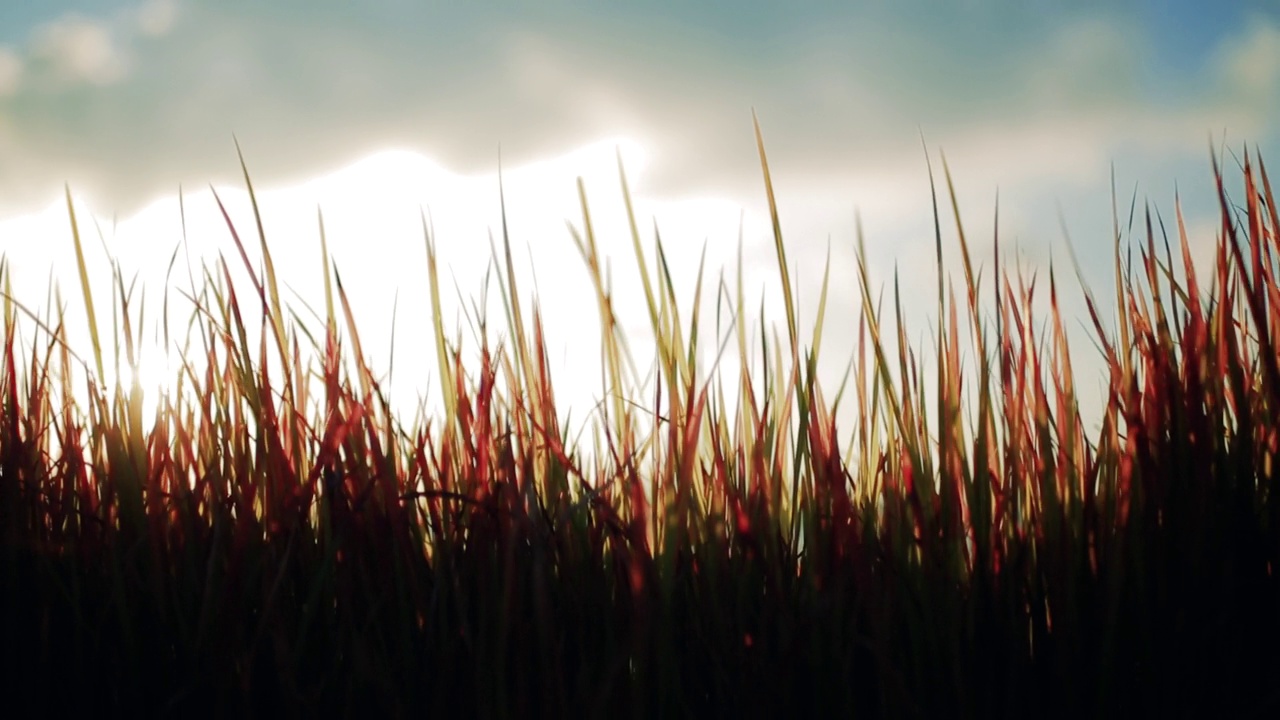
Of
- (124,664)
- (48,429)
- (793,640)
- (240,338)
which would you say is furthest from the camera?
(48,429)

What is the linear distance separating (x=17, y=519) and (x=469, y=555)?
737mm

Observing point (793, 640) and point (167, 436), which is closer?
point (793, 640)

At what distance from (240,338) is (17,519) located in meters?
0.44

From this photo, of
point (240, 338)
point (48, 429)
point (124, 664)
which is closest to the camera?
point (124, 664)

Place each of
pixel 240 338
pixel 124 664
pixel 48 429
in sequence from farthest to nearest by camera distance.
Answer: pixel 48 429 → pixel 240 338 → pixel 124 664

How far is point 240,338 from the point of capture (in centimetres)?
162

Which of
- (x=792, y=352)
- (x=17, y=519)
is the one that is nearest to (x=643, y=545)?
(x=792, y=352)

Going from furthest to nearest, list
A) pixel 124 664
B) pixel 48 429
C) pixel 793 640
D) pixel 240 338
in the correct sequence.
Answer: pixel 48 429 → pixel 240 338 → pixel 124 664 → pixel 793 640

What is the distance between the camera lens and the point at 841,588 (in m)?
1.40

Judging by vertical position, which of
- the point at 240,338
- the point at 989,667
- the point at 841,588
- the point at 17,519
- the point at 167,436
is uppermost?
the point at 240,338

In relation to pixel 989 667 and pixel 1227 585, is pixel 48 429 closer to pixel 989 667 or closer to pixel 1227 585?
pixel 989 667

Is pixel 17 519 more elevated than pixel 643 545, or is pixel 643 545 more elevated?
pixel 17 519

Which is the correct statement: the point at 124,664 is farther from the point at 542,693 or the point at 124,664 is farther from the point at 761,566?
the point at 761,566

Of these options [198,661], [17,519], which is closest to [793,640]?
[198,661]
